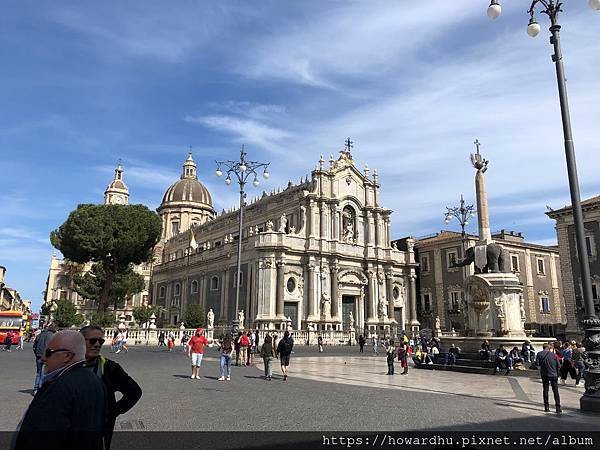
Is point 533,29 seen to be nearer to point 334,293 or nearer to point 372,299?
point 334,293

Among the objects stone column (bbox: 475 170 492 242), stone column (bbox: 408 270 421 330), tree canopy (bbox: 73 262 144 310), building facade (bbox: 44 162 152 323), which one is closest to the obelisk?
stone column (bbox: 475 170 492 242)

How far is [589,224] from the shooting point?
125ft

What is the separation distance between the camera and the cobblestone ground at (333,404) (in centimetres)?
846

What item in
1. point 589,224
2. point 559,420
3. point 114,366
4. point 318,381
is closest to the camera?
point 114,366

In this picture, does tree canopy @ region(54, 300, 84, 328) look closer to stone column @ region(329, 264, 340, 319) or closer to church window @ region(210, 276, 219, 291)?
church window @ region(210, 276, 219, 291)

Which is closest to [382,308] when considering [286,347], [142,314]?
[142,314]

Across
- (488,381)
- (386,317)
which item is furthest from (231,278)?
(488,381)

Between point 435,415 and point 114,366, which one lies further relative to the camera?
point 435,415

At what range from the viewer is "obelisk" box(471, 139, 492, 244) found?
22.2m

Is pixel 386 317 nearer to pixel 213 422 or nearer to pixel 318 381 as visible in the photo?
pixel 318 381

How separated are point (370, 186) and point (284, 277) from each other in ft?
51.8

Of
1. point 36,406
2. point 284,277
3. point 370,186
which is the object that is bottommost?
point 36,406

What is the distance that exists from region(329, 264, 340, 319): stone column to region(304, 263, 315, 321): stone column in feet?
7.76

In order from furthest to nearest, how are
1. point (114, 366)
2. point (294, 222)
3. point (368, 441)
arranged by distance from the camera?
point (294, 222) → point (368, 441) → point (114, 366)
